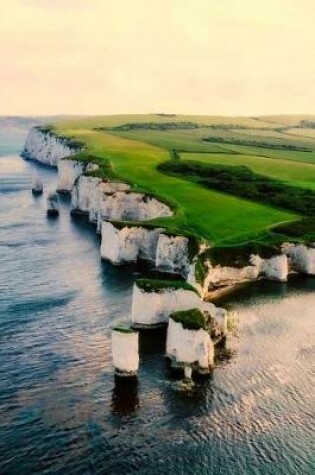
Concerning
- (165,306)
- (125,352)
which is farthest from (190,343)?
(165,306)

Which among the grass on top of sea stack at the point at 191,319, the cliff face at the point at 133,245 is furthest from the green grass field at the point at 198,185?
the grass on top of sea stack at the point at 191,319

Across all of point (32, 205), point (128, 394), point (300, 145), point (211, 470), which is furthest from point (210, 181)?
point (300, 145)

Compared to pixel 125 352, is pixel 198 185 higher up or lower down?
higher up

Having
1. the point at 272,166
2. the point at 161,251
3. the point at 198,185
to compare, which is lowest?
the point at 161,251

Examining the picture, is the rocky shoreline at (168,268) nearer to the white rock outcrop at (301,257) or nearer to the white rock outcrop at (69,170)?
the white rock outcrop at (301,257)

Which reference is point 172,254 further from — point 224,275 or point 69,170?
point 69,170

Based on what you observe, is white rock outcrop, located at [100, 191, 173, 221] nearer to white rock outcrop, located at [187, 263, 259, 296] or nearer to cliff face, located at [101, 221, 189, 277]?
cliff face, located at [101, 221, 189, 277]

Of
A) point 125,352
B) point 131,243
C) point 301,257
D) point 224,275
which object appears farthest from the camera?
point 131,243
